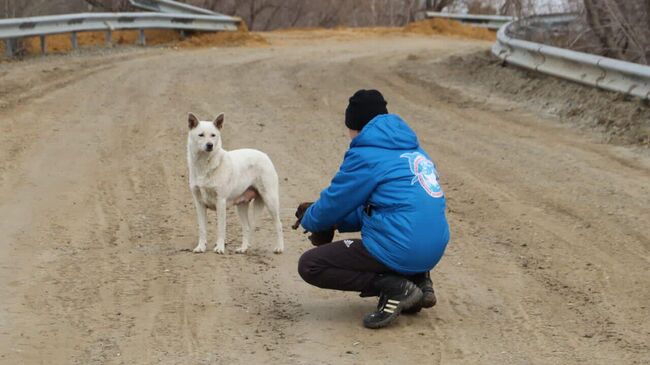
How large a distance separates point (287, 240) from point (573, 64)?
7.89m

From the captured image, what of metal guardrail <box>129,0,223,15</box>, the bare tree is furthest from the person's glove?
metal guardrail <box>129,0,223,15</box>

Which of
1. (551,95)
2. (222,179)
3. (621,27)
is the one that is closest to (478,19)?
(621,27)

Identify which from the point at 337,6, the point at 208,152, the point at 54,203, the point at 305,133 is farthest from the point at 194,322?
the point at 337,6

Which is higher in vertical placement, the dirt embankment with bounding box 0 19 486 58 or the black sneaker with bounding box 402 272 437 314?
the black sneaker with bounding box 402 272 437 314

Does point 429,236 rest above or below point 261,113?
above

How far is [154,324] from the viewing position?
695cm

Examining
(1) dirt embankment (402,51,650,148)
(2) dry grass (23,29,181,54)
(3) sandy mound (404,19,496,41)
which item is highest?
(1) dirt embankment (402,51,650,148)

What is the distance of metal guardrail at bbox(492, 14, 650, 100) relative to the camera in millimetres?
13898

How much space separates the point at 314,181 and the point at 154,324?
4.66 metres

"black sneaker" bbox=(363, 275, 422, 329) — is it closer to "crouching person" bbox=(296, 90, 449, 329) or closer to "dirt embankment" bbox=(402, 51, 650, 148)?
"crouching person" bbox=(296, 90, 449, 329)

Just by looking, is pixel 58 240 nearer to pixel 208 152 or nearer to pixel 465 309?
pixel 208 152

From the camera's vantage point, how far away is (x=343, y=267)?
710cm

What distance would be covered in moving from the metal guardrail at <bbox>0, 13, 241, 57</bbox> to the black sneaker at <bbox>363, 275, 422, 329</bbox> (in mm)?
14664

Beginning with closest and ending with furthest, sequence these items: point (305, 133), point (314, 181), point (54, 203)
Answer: point (54, 203) → point (314, 181) → point (305, 133)
